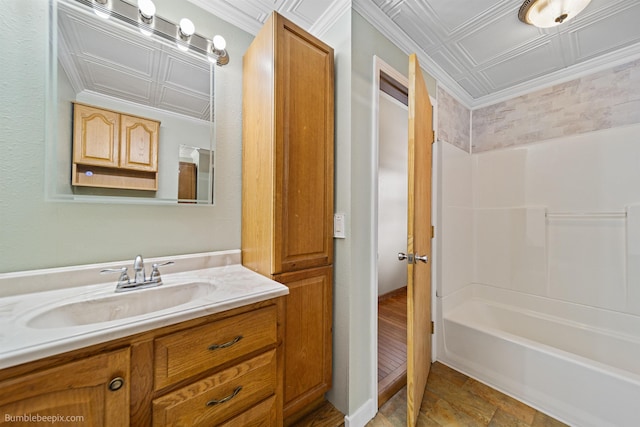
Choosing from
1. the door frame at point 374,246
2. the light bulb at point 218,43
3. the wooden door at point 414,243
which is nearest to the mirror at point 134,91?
the light bulb at point 218,43

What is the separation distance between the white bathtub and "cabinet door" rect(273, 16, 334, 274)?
4.67ft

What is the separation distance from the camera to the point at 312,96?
4.20ft

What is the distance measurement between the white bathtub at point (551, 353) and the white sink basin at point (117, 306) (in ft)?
6.39

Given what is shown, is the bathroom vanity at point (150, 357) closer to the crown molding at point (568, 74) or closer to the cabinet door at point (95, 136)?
the cabinet door at point (95, 136)

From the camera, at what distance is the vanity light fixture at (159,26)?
1077 mm

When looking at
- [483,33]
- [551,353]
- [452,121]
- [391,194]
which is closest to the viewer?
[551,353]

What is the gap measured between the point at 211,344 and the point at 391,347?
70.9 inches

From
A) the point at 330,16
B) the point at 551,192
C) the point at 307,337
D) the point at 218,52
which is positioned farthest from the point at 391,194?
the point at 218,52

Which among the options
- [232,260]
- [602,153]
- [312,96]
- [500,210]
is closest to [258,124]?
[312,96]

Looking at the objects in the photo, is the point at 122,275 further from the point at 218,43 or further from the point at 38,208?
the point at 218,43

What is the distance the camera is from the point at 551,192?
201 cm

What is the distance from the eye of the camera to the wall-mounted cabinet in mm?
1023

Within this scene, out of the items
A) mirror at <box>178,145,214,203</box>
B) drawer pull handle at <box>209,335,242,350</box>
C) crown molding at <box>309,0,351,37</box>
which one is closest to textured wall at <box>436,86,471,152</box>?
crown molding at <box>309,0,351,37</box>

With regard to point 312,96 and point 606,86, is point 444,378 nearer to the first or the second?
point 312,96
